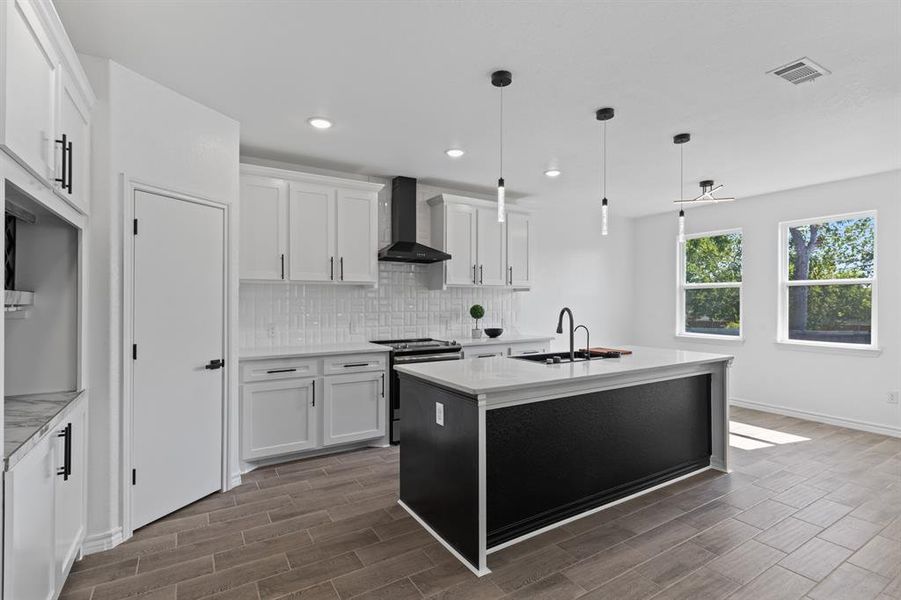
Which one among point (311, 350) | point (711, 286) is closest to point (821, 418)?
point (711, 286)

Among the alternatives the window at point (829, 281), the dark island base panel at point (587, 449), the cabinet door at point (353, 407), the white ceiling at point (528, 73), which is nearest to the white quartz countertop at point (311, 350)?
the cabinet door at point (353, 407)

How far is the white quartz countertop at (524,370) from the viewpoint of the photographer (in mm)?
2389

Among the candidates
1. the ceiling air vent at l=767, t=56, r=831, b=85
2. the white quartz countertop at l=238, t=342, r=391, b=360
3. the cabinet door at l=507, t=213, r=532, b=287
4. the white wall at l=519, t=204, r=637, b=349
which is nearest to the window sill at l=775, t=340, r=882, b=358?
the white wall at l=519, t=204, r=637, b=349

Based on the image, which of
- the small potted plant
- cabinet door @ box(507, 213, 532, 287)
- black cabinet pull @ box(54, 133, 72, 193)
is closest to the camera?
black cabinet pull @ box(54, 133, 72, 193)

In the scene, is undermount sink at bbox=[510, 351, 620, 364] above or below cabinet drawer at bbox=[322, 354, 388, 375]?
above

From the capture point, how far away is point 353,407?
4047mm

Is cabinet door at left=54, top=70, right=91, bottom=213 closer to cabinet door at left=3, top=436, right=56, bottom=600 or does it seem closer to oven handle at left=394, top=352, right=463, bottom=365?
cabinet door at left=3, top=436, right=56, bottom=600

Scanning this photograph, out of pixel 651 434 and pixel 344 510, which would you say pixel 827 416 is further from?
pixel 344 510

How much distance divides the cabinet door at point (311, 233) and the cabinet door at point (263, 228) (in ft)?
0.25

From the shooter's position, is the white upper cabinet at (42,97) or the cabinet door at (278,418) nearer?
the white upper cabinet at (42,97)

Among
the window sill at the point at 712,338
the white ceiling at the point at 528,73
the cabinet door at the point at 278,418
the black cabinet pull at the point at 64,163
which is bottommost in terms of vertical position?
the cabinet door at the point at 278,418

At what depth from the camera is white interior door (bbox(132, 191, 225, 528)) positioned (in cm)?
268

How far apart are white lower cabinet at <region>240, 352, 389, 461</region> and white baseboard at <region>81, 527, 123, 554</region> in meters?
1.07

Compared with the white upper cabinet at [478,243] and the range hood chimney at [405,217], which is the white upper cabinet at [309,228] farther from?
the white upper cabinet at [478,243]
